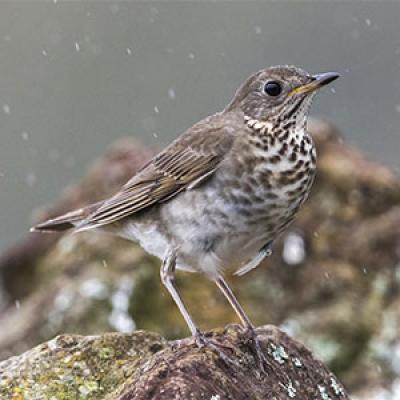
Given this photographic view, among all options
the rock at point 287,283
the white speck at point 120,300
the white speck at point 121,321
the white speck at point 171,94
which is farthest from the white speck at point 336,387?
the white speck at point 171,94

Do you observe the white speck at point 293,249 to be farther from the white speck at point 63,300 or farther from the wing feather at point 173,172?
the white speck at point 63,300

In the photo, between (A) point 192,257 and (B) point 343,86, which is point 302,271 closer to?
(A) point 192,257

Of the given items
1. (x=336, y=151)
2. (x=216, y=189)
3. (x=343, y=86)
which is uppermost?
(x=216, y=189)

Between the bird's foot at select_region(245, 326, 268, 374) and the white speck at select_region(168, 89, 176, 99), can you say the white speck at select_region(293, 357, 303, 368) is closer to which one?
the bird's foot at select_region(245, 326, 268, 374)

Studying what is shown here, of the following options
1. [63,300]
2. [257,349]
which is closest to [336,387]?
[257,349]

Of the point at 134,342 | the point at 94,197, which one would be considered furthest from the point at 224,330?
the point at 94,197

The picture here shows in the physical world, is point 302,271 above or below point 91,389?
below

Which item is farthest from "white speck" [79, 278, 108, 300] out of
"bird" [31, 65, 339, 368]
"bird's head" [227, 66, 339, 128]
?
"bird's head" [227, 66, 339, 128]

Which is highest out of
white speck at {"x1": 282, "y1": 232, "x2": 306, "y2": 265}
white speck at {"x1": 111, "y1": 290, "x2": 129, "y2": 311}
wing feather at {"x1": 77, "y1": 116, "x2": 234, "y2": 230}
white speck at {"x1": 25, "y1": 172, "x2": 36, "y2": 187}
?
wing feather at {"x1": 77, "y1": 116, "x2": 234, "y2": 230}
